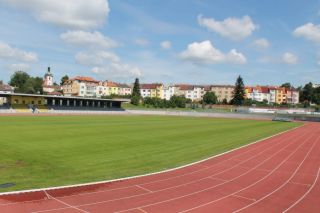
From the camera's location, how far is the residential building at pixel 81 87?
502ft

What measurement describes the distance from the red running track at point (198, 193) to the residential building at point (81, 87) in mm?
139378

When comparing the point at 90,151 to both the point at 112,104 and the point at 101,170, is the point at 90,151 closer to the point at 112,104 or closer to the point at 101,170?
the point at 101,170

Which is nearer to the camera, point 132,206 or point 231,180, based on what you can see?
point 132,206


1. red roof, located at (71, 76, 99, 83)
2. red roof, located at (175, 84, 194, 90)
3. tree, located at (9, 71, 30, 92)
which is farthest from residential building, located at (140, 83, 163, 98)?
tree, located at (9, 71, 30, 92)

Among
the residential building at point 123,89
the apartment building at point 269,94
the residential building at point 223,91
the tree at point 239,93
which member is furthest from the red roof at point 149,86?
the tree at point 239,93

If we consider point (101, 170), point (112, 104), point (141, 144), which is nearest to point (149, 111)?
point (112, 104)

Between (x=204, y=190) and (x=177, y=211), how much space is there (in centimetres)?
305

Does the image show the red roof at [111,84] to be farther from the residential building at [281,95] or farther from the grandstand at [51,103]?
the residential building at [281,95]

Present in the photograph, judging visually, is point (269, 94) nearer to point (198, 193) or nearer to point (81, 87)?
point (81, 87)

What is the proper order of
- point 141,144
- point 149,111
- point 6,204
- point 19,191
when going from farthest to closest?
1. point 149,111
2. point 141,144
3. point 19,191
4. point 6,204

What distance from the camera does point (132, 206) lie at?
37.9 feet

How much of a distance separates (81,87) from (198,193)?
476 ft

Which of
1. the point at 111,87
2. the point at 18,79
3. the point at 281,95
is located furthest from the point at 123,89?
the point at 281,95

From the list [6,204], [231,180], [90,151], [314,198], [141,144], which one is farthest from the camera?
[141,144]
